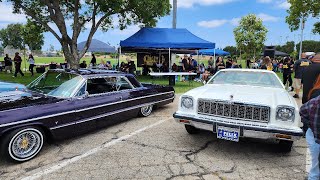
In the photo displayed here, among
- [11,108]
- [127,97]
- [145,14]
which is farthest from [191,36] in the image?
[11,108]

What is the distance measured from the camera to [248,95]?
457 cm

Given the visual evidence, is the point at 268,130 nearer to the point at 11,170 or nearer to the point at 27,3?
the point at 11,170

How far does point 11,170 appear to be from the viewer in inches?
148

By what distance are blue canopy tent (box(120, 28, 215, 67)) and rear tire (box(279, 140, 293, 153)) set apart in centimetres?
1071

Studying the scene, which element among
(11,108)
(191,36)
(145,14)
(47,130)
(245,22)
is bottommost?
(47,130)

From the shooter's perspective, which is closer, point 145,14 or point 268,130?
point 268,130

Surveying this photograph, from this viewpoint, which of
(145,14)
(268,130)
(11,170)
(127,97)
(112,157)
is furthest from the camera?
(145,14)

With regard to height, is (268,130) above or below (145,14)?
below

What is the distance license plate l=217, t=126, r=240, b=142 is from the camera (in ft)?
13.6

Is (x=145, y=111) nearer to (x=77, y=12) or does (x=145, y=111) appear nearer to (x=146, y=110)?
(x=146, y=110)

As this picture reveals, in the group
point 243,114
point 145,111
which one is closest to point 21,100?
point 145,111

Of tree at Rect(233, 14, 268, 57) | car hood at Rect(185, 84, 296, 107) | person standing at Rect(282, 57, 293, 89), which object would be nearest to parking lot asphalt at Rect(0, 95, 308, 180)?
car hood at Rect(185, 84, 296, 107)

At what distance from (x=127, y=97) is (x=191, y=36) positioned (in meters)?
10.6

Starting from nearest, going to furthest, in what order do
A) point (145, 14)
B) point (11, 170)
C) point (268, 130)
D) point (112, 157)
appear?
point (11, 170)
point (268, 130)
point (112, 157)
point (145, 14)
